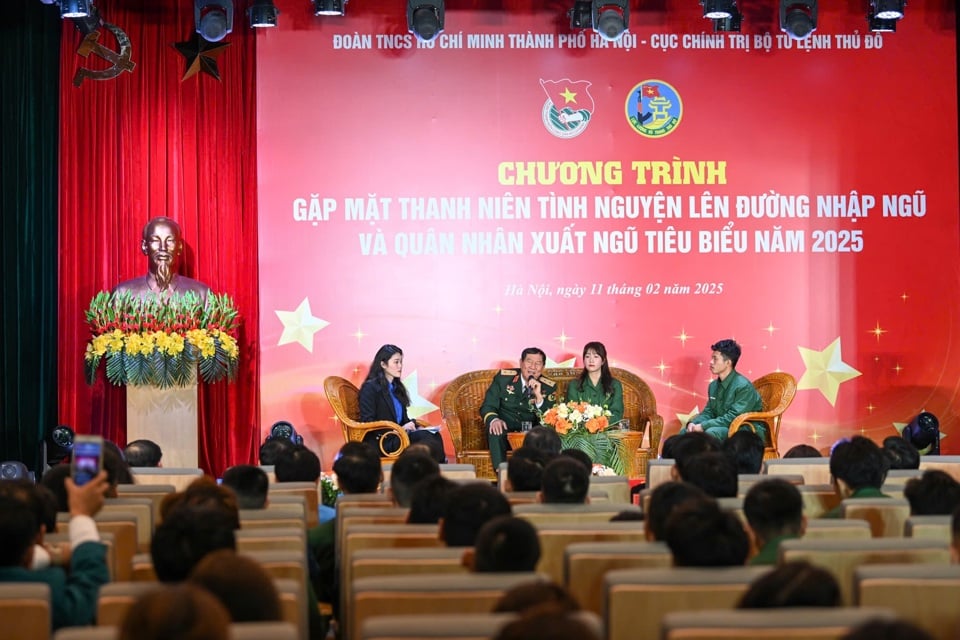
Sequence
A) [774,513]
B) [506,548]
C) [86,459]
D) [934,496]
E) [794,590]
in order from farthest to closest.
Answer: [934,496] → [774,513] → [86,459] → [506,548] → [794,590]

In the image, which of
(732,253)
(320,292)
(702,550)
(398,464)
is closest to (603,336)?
(732,253)

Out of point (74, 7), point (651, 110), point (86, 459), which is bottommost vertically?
point (86, 459)

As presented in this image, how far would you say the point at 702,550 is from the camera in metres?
2.96

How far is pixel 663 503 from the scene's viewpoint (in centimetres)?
356

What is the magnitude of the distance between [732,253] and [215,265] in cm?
380

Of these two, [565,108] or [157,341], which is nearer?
[157,341]

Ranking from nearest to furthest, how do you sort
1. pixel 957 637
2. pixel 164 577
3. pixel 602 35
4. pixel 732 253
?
pixel 957 637 → pixel 164 577 → pixel 602 35 → pixel 732 253

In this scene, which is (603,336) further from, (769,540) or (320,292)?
(769,540)

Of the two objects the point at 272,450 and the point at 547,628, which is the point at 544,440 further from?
Answer: the point at 547,628

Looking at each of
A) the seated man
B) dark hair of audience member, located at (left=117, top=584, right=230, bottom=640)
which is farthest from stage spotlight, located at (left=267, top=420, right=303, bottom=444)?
dark hair of audience member, located at (left=117, top=584, right=230, bottom=640)

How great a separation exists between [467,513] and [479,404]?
5716 mm

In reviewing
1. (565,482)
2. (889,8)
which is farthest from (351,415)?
(565,482)

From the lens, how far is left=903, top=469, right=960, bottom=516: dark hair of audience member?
13.6 ft

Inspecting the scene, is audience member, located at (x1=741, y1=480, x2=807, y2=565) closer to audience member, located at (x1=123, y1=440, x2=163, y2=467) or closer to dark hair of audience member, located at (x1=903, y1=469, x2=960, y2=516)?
dark hair of audience member, located at (x1=903, y1=469, x2=960, y2=516)
